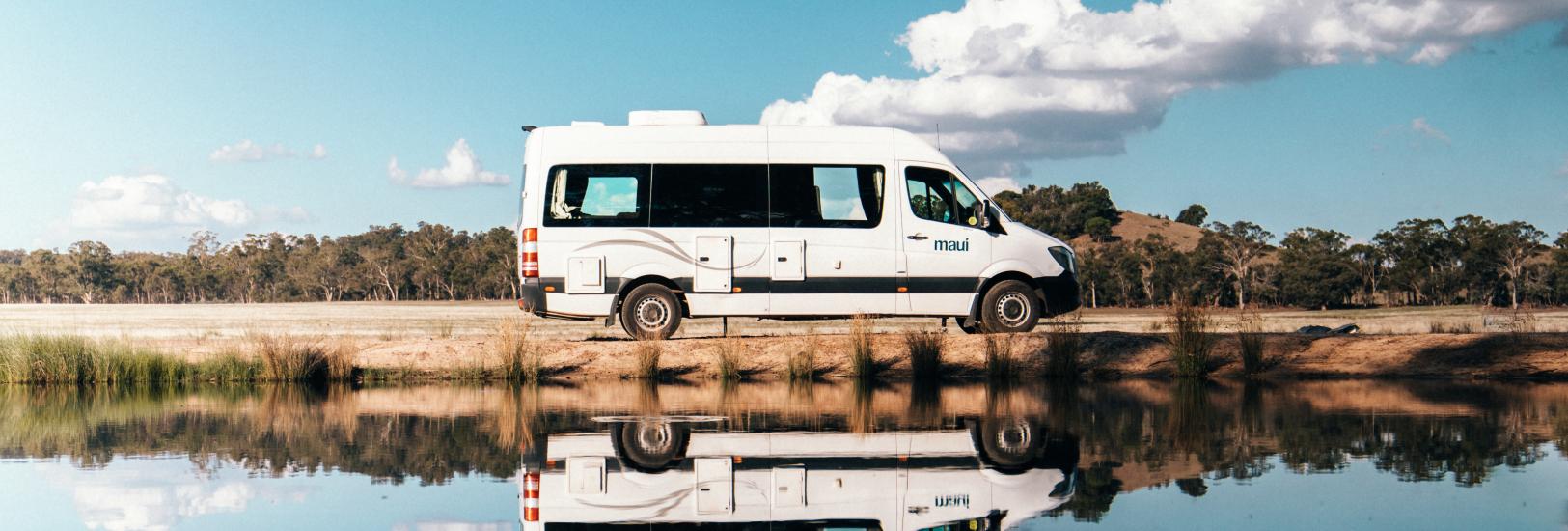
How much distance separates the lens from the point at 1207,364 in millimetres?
15023

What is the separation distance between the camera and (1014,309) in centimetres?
1647

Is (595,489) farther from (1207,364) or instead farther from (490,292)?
(490,292)

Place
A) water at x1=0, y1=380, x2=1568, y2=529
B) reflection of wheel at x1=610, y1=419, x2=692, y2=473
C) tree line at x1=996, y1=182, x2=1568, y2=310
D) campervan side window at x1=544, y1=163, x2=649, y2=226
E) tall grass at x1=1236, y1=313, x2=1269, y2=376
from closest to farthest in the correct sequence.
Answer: water at x1=0, y1=380, x2=1568, y2=529, reflection of wheel at x1=610, y1=419, x2=692, y2=473, tall grass at x1=1236, y1=313, x2=1269, y2=376, campervan side window at x1=544, y1=163, x2=649, y2=226, tree line at x1=996, y1=182, x2=1568, y2=310

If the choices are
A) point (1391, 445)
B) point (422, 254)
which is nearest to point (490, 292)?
point (422, 254)

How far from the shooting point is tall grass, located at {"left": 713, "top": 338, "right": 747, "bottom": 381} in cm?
1492

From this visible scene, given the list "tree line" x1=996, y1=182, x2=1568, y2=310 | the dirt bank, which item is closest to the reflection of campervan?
the dirt bank

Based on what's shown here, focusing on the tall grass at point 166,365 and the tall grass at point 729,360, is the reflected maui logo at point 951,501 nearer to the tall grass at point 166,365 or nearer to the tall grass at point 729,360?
the tall grass at point 729,360

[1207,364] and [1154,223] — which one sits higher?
[1154,223]

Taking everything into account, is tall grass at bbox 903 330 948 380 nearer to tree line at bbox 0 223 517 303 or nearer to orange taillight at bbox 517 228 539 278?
orange taillight at bbox 517 228 539 278

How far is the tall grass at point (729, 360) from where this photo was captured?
49.0 ft

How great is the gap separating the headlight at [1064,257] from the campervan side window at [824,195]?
237cm

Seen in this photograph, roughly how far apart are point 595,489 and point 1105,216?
98.1 metres

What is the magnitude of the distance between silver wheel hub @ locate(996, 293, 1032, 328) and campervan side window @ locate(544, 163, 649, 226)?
4.65m

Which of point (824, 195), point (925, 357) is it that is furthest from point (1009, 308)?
point (824, 195)
